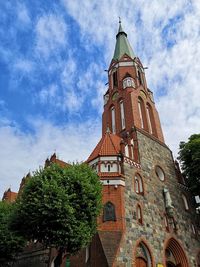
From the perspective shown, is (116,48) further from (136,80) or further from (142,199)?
(142,199)

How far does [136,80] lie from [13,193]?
87.0 ft

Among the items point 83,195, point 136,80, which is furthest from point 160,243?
point 136,80

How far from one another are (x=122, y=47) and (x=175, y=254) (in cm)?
3047

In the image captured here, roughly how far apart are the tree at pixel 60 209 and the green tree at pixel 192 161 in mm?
12841

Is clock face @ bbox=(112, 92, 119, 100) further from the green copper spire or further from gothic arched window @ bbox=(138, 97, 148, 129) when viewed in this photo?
the green copper spire

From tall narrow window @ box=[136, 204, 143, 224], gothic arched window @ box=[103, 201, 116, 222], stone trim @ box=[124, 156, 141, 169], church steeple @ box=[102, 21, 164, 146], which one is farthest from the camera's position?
church steeple @ box=[102, 21, 164, 146]

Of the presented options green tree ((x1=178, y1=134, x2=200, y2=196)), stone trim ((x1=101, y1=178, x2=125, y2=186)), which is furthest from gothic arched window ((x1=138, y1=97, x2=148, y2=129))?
stone trim ((x1=101, y1=178, x2=125, y2=186))

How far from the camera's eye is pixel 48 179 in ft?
60.6

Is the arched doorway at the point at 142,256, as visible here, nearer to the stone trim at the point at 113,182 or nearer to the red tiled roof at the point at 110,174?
the stone trim at the point at 113,182

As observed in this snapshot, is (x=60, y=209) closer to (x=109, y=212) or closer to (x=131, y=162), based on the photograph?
(x=109, y=212)

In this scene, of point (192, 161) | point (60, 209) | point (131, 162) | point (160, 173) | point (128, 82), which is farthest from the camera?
point (128, 82)

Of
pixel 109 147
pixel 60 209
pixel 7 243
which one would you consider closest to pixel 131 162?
pixel 109 147

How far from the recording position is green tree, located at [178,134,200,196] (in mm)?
26953

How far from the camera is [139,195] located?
888 inches
